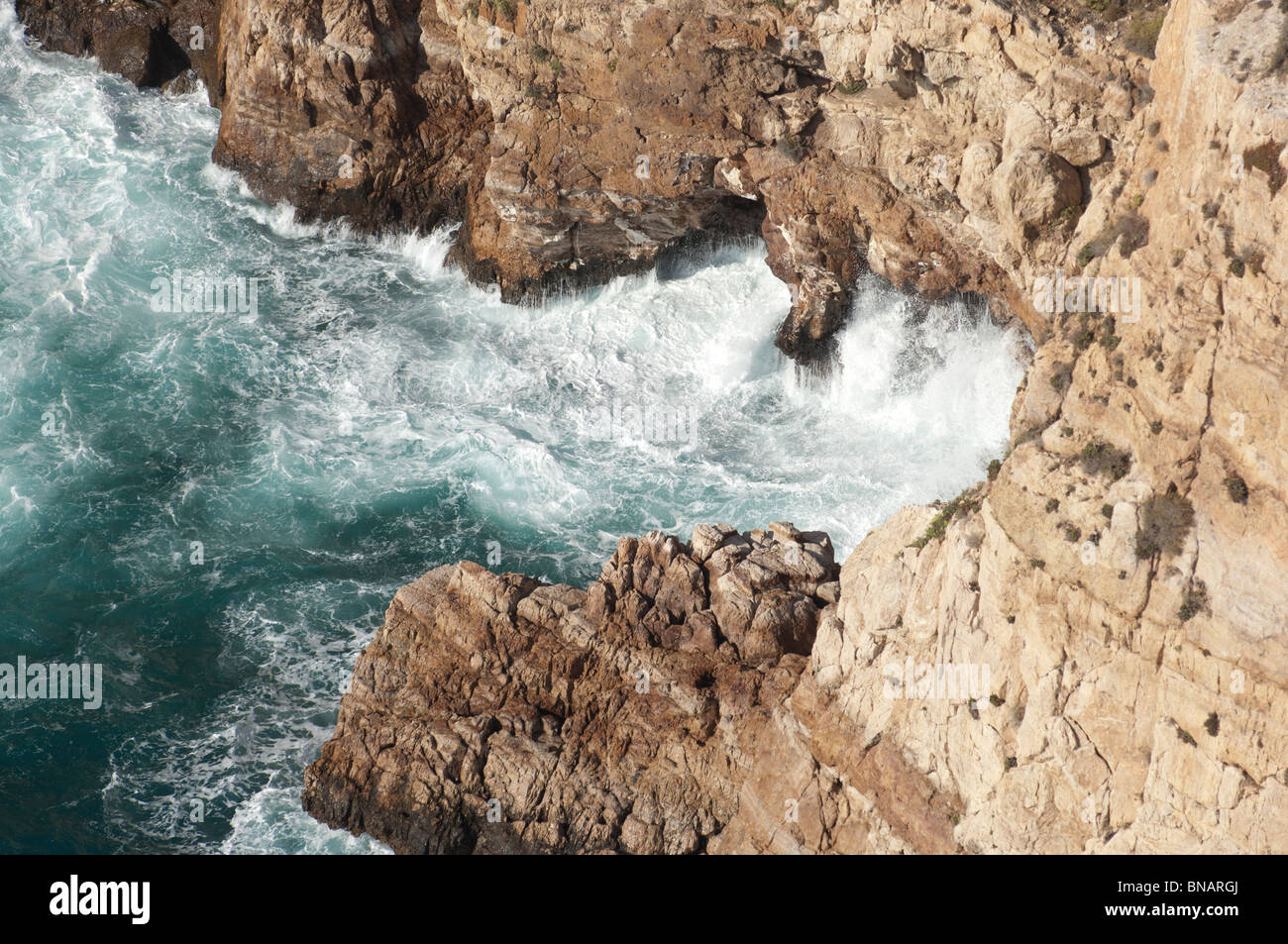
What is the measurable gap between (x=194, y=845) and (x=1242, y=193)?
1142 inches

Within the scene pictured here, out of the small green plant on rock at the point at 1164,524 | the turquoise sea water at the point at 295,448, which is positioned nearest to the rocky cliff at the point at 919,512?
the small green plant on rock at the point at 1164,524

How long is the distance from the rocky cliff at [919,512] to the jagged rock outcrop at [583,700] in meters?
0.09

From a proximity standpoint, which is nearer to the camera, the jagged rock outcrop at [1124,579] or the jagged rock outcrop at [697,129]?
the jagged rock outcrop at [1124,579]

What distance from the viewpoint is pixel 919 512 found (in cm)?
3058

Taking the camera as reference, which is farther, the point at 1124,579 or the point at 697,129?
the point at 697,129

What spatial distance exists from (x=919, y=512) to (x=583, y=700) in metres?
9.50

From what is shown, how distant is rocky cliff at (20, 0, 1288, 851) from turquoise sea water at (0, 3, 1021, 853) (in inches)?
110

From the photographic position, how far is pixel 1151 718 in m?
24.4

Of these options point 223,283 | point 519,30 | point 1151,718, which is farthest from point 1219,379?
point 223,283

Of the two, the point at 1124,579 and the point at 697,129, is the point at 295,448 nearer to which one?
the point at 697,129

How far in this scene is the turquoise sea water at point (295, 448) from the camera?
1537 inches

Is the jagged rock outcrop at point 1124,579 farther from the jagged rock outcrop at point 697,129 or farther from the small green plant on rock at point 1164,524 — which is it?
the jagged rock outcrop at point 697,129

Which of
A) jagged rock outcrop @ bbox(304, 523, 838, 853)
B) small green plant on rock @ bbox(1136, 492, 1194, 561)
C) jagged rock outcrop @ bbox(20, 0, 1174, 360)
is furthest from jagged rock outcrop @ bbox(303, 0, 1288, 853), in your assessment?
jagged rock outcrop @ bbox(20, 0, 1174, 360)

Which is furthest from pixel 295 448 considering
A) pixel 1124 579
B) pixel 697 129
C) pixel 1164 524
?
pixel 1164 524
